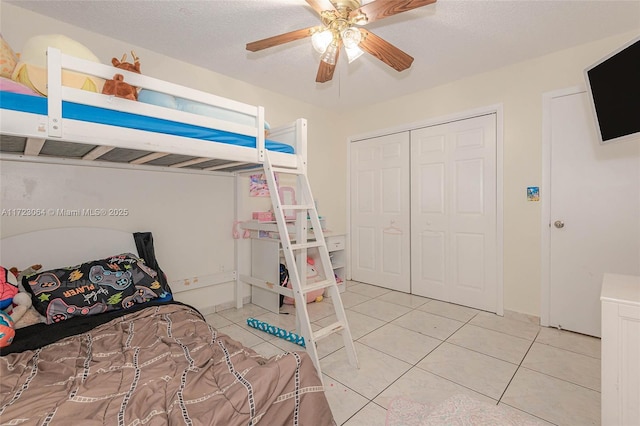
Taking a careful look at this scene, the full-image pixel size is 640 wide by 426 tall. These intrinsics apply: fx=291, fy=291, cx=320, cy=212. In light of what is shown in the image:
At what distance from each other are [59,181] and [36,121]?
1185 mm

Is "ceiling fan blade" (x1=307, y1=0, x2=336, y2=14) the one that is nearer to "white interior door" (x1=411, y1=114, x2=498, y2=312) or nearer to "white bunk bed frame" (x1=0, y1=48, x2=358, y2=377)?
"white bunk bed frame" (x1=0, y1=48, x2=358, y2=377)

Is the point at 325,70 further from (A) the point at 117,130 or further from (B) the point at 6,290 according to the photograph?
(B) the point at 6,290

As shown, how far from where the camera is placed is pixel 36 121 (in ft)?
3.95

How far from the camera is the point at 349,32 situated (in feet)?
5.53

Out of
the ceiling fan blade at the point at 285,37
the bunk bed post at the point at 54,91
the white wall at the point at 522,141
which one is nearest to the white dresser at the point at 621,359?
the white wall at the point at 522,141

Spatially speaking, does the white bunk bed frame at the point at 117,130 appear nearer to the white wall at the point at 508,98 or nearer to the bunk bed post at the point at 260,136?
the bunk bed post at the point at 260,136

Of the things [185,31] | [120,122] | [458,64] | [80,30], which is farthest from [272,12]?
[458,64]

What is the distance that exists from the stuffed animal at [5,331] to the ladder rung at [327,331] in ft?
5.10

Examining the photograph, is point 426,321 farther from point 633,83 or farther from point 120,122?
point 120,122

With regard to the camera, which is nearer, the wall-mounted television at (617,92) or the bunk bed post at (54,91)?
the bunk bed post at (54,91)

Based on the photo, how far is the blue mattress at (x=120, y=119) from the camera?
1185 mm

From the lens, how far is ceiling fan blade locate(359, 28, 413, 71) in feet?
5.68

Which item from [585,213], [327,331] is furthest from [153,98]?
[585,213]

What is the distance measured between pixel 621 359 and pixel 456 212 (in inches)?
82.2
